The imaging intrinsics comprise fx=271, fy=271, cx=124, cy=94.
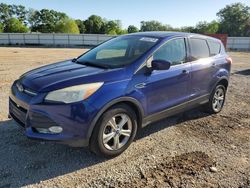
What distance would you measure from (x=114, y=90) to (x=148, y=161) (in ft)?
3.61

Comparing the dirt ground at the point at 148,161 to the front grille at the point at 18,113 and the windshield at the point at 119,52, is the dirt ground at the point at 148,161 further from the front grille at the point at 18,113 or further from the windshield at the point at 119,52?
the windshield at the point at 119,52

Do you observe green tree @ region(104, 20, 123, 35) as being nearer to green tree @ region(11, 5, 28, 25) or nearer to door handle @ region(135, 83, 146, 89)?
green tree @ region(11, 5, 28, 25)

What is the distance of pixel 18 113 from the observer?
11.9 ft

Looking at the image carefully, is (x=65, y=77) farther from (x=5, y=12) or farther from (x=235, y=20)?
(x=5, y=12)

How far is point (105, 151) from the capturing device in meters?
3.67

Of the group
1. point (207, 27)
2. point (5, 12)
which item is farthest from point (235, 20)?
point (5, 12)

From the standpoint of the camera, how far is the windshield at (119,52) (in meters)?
4.13

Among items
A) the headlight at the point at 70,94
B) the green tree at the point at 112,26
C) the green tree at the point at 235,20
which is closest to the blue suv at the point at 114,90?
the headlight at the point at 70,94

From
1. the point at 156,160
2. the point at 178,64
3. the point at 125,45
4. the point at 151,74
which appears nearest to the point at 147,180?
the point at 156,160

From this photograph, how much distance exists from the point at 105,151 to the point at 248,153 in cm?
218

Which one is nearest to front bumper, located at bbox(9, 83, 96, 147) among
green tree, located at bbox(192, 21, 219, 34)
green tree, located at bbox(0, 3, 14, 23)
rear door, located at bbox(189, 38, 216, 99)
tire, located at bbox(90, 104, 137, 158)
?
tire, located at bbox(90, 104, 137, 158)

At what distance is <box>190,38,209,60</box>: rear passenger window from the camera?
4.91m

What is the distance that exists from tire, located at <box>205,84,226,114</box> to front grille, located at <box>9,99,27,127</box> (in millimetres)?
3658

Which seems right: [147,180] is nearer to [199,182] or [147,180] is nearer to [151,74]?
[199,182]
